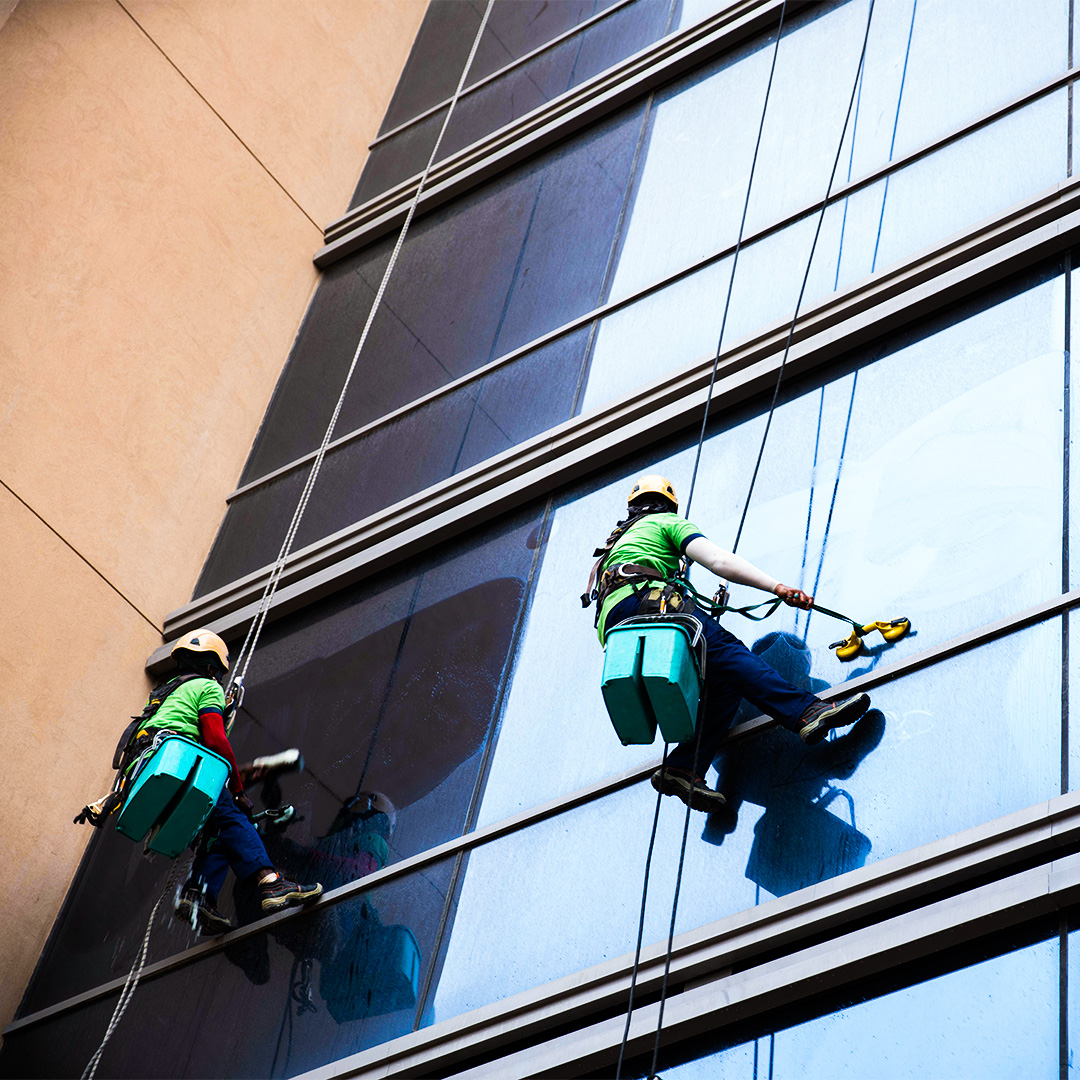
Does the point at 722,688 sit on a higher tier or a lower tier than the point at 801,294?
lower

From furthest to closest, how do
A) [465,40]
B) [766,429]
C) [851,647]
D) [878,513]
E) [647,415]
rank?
[465,40] → [647,415] → [766,429] → [878,513] → [851,647]

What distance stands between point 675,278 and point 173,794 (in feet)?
13.6

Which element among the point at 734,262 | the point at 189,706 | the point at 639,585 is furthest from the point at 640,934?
the point at 734,262

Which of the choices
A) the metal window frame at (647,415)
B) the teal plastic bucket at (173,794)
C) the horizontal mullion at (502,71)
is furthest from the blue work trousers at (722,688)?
the horizontal mullion at (502,71)

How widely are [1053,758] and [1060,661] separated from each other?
15.8 inches

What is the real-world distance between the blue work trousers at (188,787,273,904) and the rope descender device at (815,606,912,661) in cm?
328

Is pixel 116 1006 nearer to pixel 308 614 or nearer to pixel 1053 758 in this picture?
pixel 308 614

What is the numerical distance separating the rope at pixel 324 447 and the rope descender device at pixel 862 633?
415 centimetres

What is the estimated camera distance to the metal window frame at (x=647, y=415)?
7.00m

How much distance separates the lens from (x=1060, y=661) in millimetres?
5461

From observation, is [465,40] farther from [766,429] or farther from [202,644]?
[766,429]

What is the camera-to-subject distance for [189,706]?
25.7 feet

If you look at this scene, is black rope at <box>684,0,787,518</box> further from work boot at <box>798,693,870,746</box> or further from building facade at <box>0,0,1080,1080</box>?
work boot at <box>798,693,870,746</box>

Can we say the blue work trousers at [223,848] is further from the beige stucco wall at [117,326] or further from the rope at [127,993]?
the beige stucco wall at [117,326]
